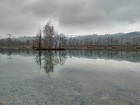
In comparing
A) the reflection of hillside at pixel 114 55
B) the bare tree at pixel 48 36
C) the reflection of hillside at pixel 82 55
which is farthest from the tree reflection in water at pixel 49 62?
the bare tree at pixel 48 36

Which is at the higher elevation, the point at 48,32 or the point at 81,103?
the point at 48,32

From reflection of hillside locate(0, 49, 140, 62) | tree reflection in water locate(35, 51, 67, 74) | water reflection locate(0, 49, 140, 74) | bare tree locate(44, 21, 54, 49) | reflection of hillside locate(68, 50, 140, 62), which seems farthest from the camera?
bare tree locate(44, 21, 54, 49)

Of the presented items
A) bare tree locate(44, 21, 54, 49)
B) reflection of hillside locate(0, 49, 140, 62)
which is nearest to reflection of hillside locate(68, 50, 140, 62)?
reflection of hillside locate(0, 49, 140, 62)

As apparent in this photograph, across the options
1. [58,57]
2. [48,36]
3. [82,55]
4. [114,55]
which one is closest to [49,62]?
[58,57]

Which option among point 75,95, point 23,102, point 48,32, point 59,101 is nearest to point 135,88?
point 75,95

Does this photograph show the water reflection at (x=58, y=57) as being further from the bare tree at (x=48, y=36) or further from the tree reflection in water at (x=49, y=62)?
the bare tree at (x=48, y=36)

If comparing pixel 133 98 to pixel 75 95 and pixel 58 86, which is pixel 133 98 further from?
pixel 58 86

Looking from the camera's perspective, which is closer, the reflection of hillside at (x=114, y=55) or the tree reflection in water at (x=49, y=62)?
the tree reflection in water at (x=49, y=62)

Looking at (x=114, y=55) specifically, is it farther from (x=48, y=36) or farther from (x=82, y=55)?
(x=48, y=36)

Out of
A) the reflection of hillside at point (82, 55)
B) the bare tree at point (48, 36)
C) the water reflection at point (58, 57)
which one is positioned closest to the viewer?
the water reflection at point (58, 57)

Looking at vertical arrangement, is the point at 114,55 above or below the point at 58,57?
below

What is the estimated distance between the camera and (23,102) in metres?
13.6

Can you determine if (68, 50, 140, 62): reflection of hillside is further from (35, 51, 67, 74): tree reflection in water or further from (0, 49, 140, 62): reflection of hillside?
(35, 51, 67, 74): tree reflection in water

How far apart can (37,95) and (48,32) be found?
9846 cm
